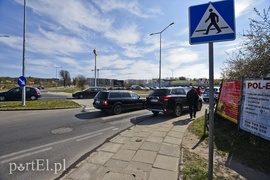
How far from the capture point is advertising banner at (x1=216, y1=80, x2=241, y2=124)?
642cm

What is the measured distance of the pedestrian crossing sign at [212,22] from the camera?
8.30 feet

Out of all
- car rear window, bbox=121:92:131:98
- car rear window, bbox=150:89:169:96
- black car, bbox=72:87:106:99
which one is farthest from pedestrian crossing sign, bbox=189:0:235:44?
black car, bbox=72:87:106:99

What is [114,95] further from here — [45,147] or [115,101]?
[45,147]

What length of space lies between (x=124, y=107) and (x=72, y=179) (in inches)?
326

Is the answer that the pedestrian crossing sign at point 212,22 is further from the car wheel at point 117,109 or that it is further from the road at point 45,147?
the car wheel at point 117,109

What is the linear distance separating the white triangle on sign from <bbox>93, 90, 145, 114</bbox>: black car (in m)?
8.51

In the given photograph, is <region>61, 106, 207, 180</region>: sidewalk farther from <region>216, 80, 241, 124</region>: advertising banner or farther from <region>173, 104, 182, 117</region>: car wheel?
<region>173, 104, 182, 117</region>: car wheel

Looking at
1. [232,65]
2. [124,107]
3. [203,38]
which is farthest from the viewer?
[124,107]

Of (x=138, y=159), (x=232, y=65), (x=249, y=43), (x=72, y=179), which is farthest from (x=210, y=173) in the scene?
(x=232, y=65)

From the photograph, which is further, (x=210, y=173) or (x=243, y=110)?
(x=243, y=110)

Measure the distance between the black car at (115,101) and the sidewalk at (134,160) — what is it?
5102 millimetres

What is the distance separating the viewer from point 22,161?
4.06m

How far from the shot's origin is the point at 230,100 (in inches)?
283

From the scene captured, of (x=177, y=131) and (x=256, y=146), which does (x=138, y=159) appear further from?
(x=256, y=146)
